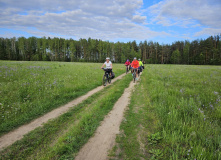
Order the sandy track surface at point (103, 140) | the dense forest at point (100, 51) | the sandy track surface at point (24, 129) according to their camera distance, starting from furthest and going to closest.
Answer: the dense forest at point (100, 51)
the sandy track surface at point (24, 129)
the sandy track surface at point (103, 140)

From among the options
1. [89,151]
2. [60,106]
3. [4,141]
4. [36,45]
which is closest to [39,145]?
[4,141]

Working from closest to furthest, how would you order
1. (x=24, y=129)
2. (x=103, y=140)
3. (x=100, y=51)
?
(x=103, y=140), (x=24, y=129), (x=100, y=51)

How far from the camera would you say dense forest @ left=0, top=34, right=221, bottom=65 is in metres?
70.8

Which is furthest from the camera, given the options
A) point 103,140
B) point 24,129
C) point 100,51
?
point 100,51

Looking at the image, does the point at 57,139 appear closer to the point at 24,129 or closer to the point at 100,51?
the point at 24,129

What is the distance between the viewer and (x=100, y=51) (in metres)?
82.6

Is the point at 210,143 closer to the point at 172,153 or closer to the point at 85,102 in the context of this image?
the point at 172,153

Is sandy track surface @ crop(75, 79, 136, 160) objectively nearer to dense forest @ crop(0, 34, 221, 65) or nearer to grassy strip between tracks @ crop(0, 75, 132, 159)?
grassy strip between tracks @ crop(0, 75, 132, 159)

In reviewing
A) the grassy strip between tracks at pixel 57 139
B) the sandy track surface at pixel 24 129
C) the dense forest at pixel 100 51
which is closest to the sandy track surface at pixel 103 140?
the grassy strip between tracks at pixel 57 139

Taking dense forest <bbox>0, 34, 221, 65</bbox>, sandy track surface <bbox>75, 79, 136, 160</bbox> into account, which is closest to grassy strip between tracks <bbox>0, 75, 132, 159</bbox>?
Answer: sandy track surface <bbox>75, 79, 136, 160</bbox>

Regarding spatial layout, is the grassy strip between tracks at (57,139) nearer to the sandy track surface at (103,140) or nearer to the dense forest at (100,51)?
the sandy track surface at (103,140)

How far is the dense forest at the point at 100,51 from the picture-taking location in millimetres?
70750

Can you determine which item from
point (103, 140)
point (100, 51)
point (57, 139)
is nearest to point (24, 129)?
point (57, 139)

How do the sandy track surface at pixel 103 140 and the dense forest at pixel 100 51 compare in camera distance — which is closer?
the sandy track surface at pixel 103 140
